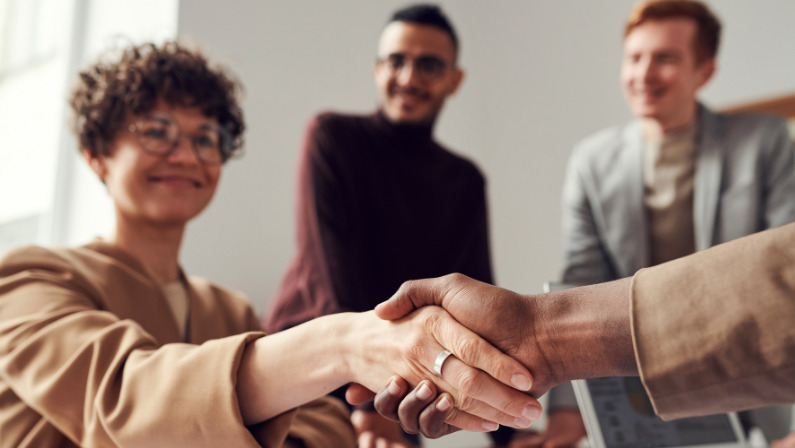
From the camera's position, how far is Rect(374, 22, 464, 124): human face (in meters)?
2.06

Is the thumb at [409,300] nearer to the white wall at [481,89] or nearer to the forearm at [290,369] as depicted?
the forearm at [290,369]

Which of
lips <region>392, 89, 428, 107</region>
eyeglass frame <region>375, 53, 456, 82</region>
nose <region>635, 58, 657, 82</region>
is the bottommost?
lips <region>392, 89, 428, 107</region>

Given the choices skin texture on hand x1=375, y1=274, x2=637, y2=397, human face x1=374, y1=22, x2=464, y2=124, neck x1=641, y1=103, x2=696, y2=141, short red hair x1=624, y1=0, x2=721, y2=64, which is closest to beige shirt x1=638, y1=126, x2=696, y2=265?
neck x1=641, y1=103, x2=696, y2=141

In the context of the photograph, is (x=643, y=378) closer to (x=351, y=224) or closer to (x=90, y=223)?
(x=351, y=224)

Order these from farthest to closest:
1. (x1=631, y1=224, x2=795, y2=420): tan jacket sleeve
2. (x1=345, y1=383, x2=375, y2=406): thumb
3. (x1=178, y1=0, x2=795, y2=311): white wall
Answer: (x1=178, y1=0, x2=795, y2=311): white wall, (x1=345, y1=383, x2=375, y2=406): thumb, (x1=631, y1=224, x2=795, y2=420): tan jacket sleeve

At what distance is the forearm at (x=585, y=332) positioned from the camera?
711 millimetres

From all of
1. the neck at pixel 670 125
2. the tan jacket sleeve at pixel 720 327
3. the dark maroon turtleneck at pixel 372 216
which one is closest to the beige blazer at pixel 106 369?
the tan jacket sleeve at pixel 720 327

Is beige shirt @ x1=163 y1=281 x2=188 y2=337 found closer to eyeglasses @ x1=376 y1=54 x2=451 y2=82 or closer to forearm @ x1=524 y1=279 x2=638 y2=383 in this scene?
forearm @ x1=524 y1=279 x2=638 y2=383

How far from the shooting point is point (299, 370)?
0.78 metres

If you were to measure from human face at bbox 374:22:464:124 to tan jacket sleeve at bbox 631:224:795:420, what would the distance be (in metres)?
1.42

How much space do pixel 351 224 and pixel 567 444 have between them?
0.74 metres

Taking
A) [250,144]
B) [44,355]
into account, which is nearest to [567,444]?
[44,355]

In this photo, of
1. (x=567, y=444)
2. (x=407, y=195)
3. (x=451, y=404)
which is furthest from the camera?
(x=407, y=195)

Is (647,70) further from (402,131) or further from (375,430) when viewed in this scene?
(375,430)
